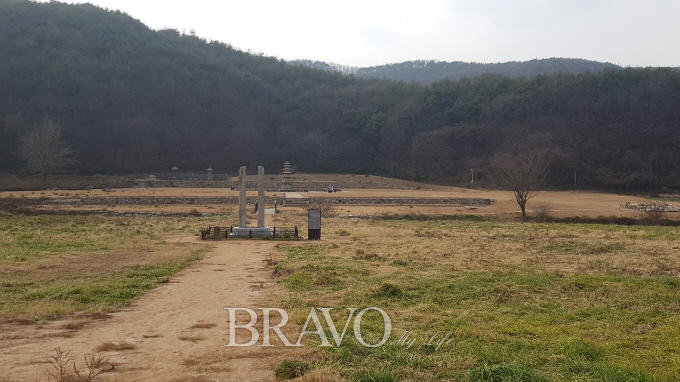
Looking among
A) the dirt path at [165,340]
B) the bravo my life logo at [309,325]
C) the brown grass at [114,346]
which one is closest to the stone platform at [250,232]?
the dirt path at [165,340]

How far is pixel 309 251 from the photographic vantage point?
17953mm

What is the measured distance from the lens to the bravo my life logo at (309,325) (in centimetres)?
736

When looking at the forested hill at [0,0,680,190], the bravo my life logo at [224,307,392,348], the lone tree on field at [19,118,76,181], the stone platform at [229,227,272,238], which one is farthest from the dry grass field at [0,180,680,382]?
the forested hill at [0,0,680,190]

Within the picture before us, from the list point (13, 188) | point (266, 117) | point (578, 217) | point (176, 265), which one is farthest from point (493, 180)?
point (176, 265)

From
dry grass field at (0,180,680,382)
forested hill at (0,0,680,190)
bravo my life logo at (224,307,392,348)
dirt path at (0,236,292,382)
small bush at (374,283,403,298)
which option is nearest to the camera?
dirt path at (0,236,292,382)

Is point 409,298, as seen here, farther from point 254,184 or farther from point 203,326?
point 254,184

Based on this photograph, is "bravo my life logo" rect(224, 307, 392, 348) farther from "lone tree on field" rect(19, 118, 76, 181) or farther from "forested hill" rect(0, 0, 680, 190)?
"forested hill" rect(0, 0, 680, 190)

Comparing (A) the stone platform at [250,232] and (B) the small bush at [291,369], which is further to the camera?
(A) the stone platform at [250,232]

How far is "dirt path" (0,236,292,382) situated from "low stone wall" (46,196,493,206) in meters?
32.3

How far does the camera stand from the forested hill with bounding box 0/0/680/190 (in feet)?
256

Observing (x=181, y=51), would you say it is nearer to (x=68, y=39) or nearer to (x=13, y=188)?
(x=68, y=39)

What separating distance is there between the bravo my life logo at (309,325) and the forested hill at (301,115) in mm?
66690

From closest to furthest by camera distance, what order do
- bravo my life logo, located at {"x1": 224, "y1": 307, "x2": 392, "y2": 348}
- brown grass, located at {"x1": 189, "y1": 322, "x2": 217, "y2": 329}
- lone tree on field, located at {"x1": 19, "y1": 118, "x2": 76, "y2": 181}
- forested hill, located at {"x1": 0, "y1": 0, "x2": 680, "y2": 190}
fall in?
bravo my life logo, located at {"x1": 224, "y1": 307, "x2": 392, "y2": 348}
brown grass, located at {"x1": 189, "y1": 322, "x2": 217, "y2": 329}
lone tree on field, located at {"x1": 19, "y1": 118, "x2": 76, "y2": 181}
forested hill, located at {"x1": 0, "y1": 0, "x2": 680, "y2": 190}

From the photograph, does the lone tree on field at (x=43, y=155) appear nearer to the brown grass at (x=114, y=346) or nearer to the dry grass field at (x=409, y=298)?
the dry grass field at (x=409, y=298)
